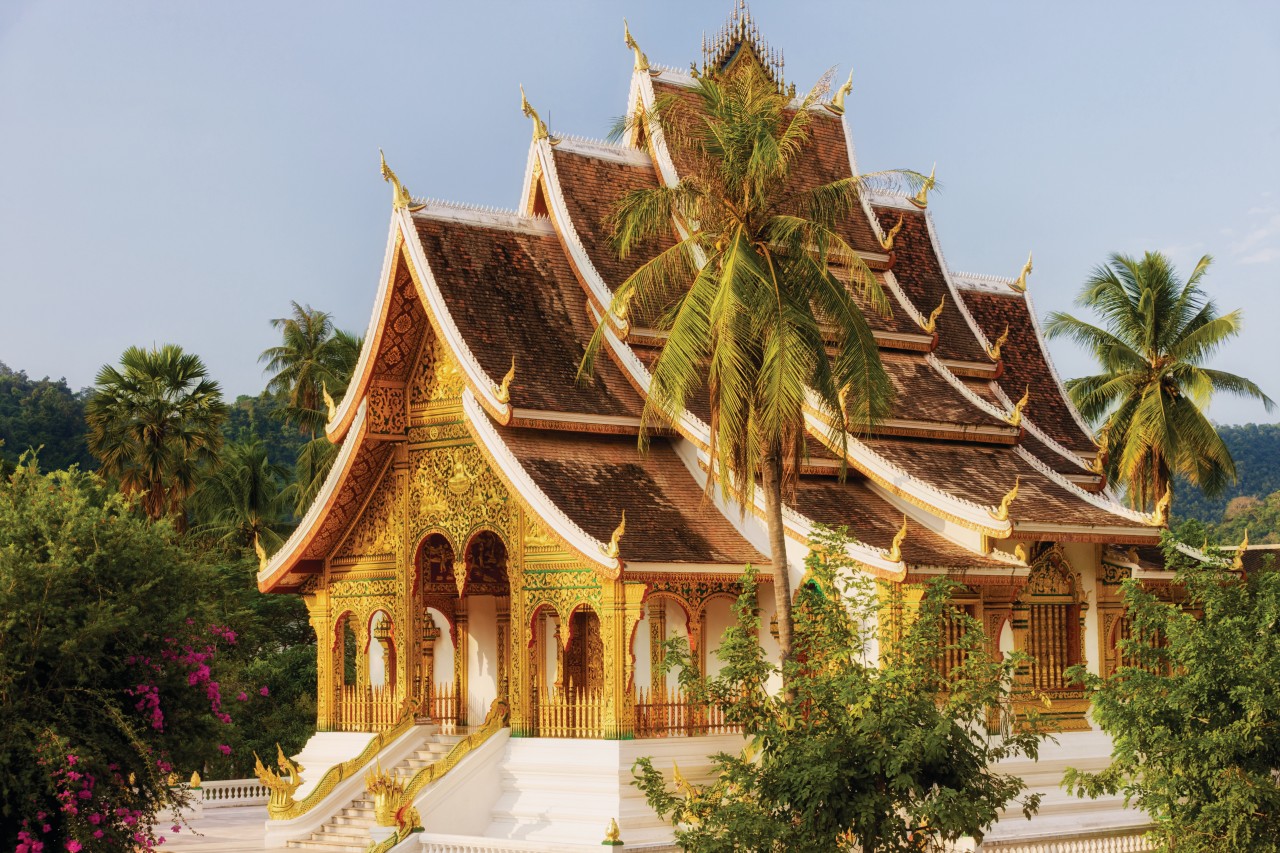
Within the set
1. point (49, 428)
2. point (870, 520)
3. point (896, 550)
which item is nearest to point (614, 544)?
point (896, 550)

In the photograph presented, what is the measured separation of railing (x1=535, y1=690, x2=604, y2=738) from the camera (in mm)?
17469

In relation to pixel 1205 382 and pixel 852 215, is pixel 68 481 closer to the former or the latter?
pixel 852 215

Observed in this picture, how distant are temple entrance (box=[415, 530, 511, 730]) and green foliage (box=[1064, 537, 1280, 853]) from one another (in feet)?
28.4

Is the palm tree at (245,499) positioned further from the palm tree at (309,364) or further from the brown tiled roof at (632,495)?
the brown tiled roof at (632,495)

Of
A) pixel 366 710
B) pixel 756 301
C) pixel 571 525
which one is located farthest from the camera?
pixel 366 710

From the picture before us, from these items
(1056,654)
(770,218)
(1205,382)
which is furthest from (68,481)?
(1205,382)

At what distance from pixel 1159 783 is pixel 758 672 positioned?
322cm

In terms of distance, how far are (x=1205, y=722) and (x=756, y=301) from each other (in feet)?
15.9

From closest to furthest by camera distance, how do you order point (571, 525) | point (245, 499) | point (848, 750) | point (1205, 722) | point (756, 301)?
point (848, 750), point (1205, 722), point (756, 301), point (571, 525), point (245, 499)

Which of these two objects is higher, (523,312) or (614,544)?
(523,312)

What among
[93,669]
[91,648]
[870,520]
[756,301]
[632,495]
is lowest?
[93,669]

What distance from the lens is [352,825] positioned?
60.5 feet

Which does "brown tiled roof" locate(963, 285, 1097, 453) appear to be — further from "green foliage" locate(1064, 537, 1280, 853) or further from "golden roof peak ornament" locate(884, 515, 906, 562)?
"green foliage" locate(1064, 537, 1280, 853)

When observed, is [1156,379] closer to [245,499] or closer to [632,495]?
[632,495]
